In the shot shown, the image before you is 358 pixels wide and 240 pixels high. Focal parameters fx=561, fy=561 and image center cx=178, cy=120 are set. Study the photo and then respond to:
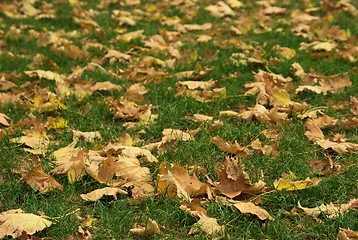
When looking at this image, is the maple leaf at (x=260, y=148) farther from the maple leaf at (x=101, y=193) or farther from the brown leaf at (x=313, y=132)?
the maple leaf at (x=101, y=193)

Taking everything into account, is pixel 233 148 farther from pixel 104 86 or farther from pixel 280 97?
pixel 104 86

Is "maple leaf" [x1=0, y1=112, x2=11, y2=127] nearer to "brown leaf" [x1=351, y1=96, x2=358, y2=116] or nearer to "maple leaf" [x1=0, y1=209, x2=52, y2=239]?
"maple leaf" [x1=0, y1=209, x2=52, y2=239]

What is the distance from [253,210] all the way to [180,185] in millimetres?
399

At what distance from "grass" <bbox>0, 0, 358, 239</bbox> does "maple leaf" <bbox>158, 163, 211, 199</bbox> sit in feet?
0.19

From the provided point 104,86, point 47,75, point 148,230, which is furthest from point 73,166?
point 47,75

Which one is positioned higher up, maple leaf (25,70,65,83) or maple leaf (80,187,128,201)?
maple leaf (80,187,128,201)

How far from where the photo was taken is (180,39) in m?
5.75

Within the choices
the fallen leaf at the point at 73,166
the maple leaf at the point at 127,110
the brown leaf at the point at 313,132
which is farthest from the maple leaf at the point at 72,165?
the brown leaf at the point at 313,132

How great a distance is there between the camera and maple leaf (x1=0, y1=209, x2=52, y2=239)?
2.40 m

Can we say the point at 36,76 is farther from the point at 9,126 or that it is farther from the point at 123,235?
the point at 123,235

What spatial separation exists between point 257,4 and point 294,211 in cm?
465

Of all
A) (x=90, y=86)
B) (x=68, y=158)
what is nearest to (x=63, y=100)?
(x=90, y=86)

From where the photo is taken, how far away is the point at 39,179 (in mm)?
2855

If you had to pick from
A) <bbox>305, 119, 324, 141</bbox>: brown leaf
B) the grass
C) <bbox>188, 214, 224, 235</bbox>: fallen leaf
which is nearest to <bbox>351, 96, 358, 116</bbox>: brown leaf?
the grass
